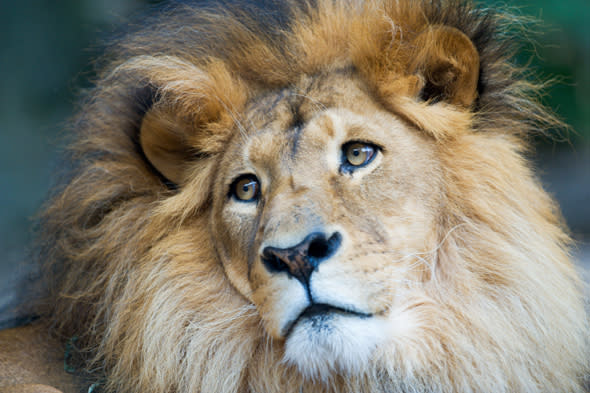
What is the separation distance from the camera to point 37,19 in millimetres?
7309

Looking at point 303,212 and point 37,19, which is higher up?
point 37,19

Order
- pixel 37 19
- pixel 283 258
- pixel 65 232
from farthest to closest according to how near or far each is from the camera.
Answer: pixel 37 19 → pixel 65 232 → pixel 283 258

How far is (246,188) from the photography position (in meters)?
2.37

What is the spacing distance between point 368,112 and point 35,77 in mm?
5948

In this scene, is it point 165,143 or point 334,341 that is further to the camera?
point 165,143

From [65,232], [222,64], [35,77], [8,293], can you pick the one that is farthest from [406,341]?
[35,77]

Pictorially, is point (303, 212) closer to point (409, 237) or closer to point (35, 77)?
point (409, 237)

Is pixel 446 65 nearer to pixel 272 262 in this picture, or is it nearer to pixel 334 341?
pixel 272 262

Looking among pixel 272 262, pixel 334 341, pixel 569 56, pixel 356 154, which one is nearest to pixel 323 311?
pixel 334 341

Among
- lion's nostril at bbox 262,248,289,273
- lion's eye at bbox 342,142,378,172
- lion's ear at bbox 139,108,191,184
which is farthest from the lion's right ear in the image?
lion's nostril at bbox 262,248,289,273

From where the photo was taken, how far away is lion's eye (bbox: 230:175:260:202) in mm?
2344

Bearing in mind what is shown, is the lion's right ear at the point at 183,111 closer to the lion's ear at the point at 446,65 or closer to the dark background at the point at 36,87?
the lion's ear at the point at 446,65

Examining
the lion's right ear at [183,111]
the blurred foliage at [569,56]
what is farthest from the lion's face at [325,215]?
the blurred foliage at [569,56]

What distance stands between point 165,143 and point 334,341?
1.09 m
